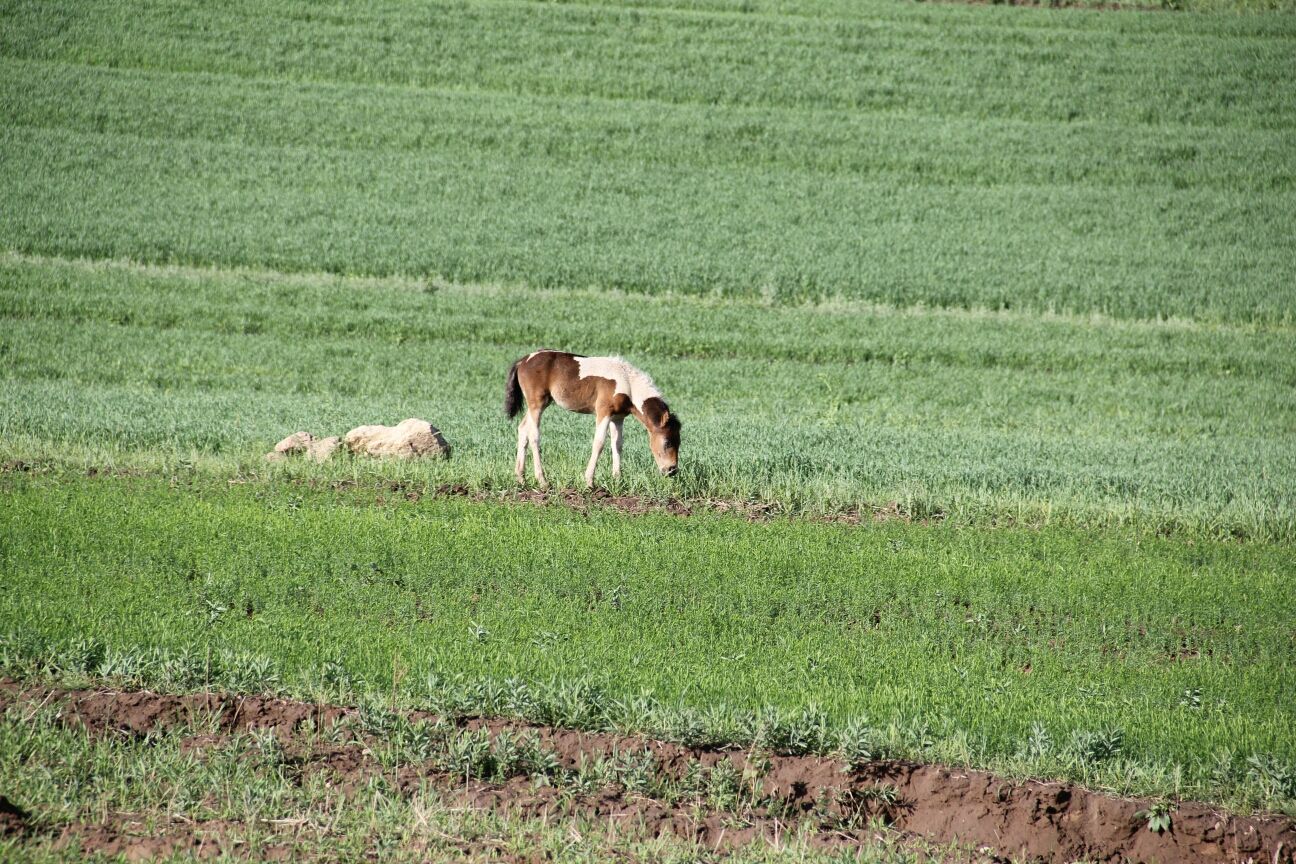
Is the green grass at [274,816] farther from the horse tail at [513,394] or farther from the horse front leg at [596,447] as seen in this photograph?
the horse tail at [513,394]

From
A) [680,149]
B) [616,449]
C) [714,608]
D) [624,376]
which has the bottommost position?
[714,608]

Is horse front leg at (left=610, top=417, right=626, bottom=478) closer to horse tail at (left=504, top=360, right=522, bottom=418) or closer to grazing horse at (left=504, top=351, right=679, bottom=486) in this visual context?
grazing horse at (left=504, top=351, right=679, bottom=486)

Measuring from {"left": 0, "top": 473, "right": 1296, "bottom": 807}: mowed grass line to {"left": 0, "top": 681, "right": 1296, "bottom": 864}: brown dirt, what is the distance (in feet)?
0.93

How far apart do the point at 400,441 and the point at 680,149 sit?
852 inches

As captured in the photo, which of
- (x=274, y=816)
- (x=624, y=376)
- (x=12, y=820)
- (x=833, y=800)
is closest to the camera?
(x=12, y=820)

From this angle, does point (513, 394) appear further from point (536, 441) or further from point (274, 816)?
point (274, 816)

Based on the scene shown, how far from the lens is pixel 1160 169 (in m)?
34.1

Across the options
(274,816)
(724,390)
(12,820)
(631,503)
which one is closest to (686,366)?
(724,390)

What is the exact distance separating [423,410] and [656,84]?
74.4 ft

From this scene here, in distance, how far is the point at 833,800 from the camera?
732 cm

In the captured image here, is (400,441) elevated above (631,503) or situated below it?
above

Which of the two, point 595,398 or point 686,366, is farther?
point 686,366

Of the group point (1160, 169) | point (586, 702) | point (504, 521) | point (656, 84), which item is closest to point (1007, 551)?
point (504, 521)

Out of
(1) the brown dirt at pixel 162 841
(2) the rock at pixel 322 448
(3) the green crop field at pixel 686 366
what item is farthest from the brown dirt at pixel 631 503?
(1) the brown dirt at pixel 162 841
